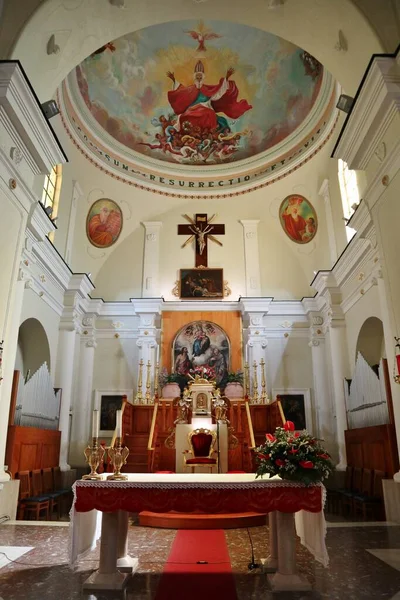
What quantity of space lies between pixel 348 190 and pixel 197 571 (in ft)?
34.3

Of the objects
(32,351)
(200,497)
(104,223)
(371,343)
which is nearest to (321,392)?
(371,343)

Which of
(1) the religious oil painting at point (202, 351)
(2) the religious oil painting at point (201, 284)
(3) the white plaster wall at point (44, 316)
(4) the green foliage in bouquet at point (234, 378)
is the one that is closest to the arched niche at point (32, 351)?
(3) the white plaster wall at point (44, 316)

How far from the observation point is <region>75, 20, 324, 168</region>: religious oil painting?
12.5 meters

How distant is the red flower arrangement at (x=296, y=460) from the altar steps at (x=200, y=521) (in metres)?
3.10

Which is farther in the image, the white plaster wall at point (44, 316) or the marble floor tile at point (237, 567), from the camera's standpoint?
the white plaster wall at point (44, 316)

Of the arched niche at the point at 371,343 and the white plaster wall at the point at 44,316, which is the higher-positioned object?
the white plaster wall at the point at 44,316

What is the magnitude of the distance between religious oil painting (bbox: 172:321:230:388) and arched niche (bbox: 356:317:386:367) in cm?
451

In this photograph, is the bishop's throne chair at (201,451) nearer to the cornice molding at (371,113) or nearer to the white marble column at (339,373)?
the white marble column at (339,373)

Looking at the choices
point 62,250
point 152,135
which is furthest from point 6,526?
point 152,135

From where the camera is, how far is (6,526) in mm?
7445

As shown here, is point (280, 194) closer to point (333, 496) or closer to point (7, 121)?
point (333, 496)

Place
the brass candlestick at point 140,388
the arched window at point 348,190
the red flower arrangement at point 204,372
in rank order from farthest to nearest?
the red flower arrangement at point 204,372 < the brass candlestick at point 140,388 < the arched window at point 348,190

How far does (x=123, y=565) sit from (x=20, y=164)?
5829 millimetres

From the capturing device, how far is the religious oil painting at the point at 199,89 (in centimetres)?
1246
